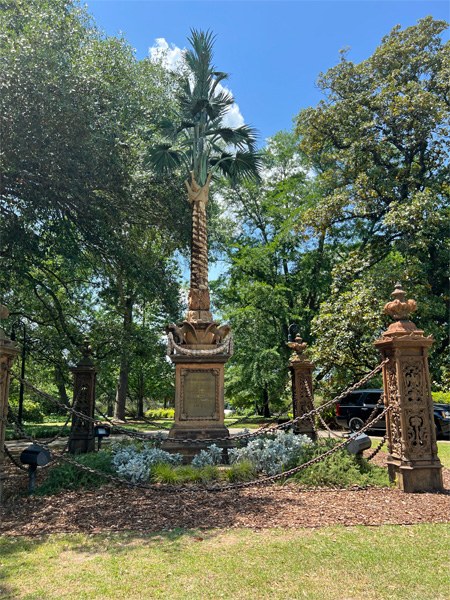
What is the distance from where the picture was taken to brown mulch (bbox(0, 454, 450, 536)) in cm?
490

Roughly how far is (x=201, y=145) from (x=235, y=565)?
10414mm

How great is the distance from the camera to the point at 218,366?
9.59m

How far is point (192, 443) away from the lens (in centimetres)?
884

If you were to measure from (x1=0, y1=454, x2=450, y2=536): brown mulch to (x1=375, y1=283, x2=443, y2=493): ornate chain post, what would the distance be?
29cm

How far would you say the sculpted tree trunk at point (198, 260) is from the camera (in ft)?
34.8

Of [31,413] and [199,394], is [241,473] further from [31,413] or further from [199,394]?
[31,413]

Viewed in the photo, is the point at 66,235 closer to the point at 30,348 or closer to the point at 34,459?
the point at 34,459

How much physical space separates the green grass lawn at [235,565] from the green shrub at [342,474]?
1.89 metres

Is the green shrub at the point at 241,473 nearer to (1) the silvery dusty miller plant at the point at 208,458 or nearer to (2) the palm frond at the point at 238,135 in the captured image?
(1) the silvery dusty miller plant at the point at 208,458

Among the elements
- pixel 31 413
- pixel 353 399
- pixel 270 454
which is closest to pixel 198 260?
pixel 270 454

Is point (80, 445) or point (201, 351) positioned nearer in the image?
point (201, 351)

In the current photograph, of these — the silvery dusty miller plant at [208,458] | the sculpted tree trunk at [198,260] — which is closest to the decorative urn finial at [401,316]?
the silvery dusty miller plant at [208,458]

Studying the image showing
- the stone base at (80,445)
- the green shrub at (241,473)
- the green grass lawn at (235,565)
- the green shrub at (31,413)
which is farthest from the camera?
the green shrub at (31,413)

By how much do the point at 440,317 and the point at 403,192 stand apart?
5431 millimetres
